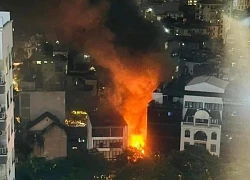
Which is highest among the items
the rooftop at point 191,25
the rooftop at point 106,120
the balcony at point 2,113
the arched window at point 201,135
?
the rooftop at point 191,25

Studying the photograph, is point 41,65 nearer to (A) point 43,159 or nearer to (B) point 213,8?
(A) point 43,159

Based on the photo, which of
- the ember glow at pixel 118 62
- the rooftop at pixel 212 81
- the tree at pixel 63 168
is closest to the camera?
the tree at pixel 63 168

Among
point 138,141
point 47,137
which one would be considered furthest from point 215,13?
point 47,137

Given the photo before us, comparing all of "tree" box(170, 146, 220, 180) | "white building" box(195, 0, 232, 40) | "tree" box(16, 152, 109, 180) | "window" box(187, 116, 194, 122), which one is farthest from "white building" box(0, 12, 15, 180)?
"white building" box(195, 0, 232, 40)

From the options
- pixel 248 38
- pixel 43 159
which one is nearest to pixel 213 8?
pixel 248 38

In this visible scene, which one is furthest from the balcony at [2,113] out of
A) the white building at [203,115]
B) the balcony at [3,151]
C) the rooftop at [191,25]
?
the rooftop at [191,25]

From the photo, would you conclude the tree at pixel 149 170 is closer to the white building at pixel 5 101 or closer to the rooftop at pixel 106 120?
the rooftop at pixel 106 120
